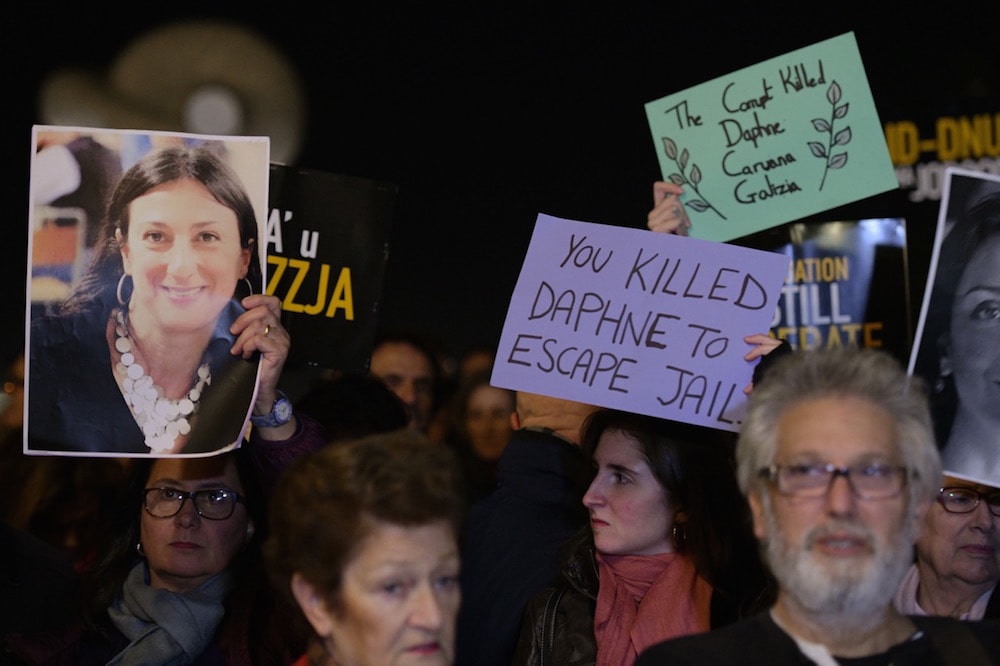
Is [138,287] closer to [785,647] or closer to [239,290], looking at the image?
[239,290]

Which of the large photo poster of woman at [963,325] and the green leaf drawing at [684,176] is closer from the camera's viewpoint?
the large photo poster of woman at [963,325]

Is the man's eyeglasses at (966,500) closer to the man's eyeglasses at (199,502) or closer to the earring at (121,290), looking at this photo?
the man's eyeglasses at (199,502)

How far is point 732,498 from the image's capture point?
3.12 metres

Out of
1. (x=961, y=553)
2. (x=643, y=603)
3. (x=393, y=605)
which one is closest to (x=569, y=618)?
(x=643, y=603)

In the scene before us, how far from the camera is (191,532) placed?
124 inches

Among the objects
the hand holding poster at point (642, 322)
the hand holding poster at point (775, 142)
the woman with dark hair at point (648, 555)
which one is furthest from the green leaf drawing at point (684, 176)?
the woman with dark hair at point (648, 555)

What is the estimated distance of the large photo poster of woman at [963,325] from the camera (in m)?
2.76

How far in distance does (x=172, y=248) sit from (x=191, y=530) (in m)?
0.62

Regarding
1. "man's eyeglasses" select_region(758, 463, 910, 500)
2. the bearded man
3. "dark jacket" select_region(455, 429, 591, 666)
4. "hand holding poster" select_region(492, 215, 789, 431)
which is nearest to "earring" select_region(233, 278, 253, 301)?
"hand holding poster" select_region(492, 215, 789, 431)

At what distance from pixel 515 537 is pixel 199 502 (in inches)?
28.4

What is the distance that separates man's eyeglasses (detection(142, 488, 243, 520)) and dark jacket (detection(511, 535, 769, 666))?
2.27 ft

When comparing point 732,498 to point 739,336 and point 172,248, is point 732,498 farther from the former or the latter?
point 172,248

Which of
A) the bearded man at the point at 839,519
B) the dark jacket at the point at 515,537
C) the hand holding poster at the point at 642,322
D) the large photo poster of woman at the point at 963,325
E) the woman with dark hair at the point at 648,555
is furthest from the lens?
the dark jacket at the point at 515,537

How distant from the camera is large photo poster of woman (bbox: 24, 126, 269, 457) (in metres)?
2.96
